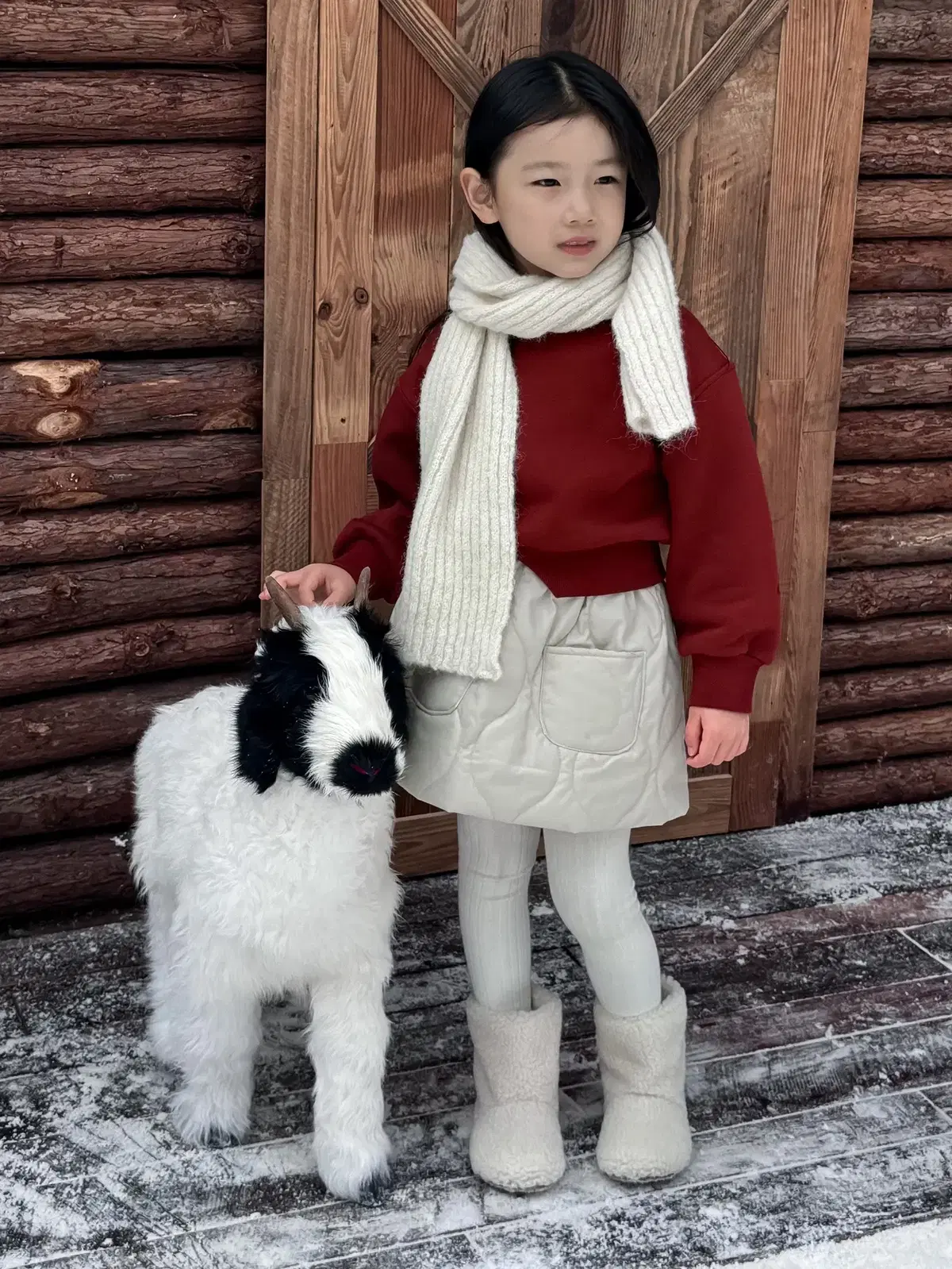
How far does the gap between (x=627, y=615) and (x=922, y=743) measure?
203 centimetres

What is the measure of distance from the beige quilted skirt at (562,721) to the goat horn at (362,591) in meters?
0.19

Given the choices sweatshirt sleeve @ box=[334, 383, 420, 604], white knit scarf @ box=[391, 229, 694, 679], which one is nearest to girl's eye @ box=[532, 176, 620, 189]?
white knit scarf @ box=[391, 229, 694, 679]

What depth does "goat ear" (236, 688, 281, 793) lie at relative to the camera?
7.14ft

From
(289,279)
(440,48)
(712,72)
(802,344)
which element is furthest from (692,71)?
(289,279)

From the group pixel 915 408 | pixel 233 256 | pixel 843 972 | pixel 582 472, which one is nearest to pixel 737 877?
pixel 843 972

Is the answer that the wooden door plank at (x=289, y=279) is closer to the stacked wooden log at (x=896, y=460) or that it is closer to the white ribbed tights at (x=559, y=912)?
the white ribbed tights at (x=559, y=912)

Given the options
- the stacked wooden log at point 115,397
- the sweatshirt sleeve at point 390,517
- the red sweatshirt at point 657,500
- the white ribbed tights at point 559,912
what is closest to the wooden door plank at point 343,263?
the stacked wooden log at point 115,397

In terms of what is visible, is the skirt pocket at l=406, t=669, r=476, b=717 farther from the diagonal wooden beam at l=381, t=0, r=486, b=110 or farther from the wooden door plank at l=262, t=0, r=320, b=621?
the diagonal wooden beam at l=381, t=0, r=486, b=110

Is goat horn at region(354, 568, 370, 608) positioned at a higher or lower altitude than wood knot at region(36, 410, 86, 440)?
lower

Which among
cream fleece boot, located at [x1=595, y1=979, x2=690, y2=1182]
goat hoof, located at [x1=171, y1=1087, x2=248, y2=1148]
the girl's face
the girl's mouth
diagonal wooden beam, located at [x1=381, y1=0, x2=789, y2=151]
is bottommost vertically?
goat hoof, located at [x1=171, y1=1087, x2=248, y2=1148]

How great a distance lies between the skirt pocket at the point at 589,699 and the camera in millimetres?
2303

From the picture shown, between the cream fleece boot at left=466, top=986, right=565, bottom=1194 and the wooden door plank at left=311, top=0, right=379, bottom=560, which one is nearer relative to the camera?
the cream fleece boot at left=466, top=986, right=565, bottom=1194

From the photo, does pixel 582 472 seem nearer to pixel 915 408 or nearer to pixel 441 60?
pixel 441 60

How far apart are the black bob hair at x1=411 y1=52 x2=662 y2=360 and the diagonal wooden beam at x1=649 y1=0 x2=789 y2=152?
0.98m
